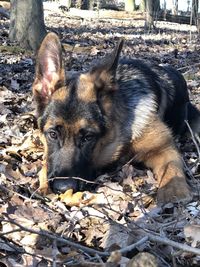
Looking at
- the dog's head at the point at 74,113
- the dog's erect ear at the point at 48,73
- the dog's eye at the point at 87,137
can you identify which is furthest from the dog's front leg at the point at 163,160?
the dog's erect ear at the point at 48,73

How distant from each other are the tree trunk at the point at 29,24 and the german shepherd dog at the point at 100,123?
610 cm

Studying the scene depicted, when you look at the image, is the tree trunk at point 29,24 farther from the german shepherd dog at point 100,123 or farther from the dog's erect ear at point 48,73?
the dog's erect ear at point 48,73

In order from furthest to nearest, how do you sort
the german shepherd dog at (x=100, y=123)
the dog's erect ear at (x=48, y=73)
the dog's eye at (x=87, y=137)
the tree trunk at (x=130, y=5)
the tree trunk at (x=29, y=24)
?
the tree trunk at (x=130, y=5) → the tree trunk at (x=29, y=24) → the dog's erect ear at (x=48, y=73) → the dog's eye at (x=87, y=137) → the german shepherd dog at (x=100, y=123)

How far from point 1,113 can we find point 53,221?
10.6 ft

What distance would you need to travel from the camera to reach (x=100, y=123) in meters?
4.46

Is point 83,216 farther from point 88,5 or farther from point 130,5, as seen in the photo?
point 88,5

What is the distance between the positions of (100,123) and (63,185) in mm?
841

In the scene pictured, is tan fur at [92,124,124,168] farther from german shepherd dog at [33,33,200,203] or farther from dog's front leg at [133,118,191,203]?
dog's front leg at [133,118,191,203]

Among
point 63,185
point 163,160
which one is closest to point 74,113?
point 63,185

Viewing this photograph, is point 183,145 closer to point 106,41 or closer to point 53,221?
point 53,221

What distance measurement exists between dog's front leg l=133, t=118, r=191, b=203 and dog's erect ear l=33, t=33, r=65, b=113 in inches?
39.4

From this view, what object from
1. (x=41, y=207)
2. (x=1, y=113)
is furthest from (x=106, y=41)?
(x=41, y=207)

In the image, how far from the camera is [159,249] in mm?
2842

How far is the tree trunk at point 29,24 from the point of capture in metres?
11.1
